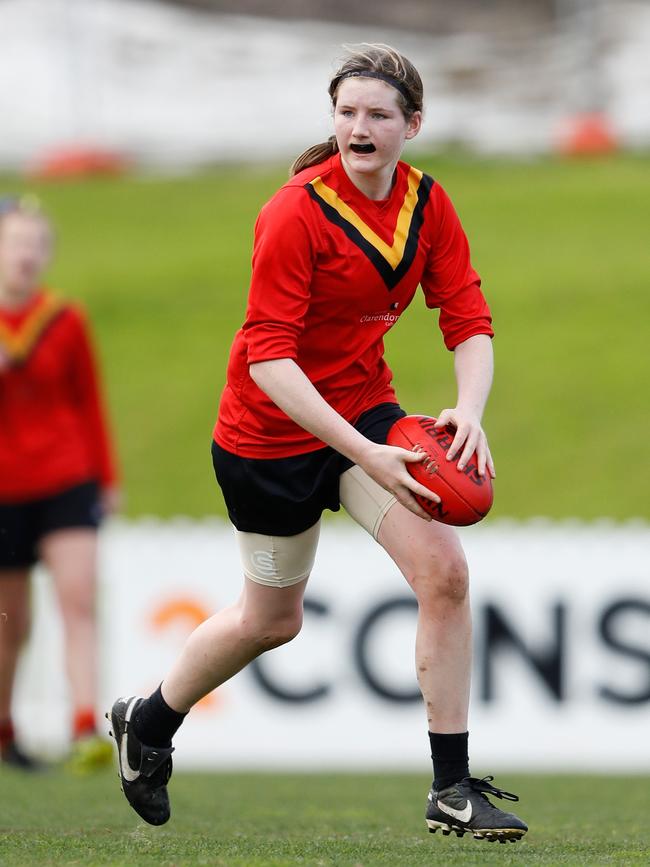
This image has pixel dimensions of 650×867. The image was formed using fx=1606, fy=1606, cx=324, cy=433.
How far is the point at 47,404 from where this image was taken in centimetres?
683

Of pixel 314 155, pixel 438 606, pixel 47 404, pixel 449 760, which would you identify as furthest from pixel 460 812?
pixel 47 404

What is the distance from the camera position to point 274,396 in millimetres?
3844

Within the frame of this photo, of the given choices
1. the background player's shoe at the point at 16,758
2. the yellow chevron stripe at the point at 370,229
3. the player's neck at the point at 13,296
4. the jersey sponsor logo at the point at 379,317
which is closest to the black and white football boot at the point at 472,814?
the jersey sponsor logo at the point at 379,317

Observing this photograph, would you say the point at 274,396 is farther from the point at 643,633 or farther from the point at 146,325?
the point at 146,325

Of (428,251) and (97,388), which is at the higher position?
(428,251)

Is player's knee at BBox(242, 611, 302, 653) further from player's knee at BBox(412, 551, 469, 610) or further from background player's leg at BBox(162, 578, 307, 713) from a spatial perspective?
player's knee at BBox(412, 551, 469, 610)

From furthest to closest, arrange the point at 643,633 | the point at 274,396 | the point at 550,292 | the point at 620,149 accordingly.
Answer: the point at 620,149, the point at 550,292, the point at 643,633, the point at 274,396

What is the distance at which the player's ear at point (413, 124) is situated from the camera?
155 inches

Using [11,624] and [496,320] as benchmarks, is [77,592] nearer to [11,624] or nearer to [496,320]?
[11,624]

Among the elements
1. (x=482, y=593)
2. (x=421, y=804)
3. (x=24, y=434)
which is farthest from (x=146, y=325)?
(x=421, y=804)

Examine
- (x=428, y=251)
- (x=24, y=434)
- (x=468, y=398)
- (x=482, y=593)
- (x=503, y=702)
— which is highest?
(x=428, y=251)

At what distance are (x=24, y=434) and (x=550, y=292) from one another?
1003 centimetres

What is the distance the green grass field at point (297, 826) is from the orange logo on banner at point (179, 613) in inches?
66.4

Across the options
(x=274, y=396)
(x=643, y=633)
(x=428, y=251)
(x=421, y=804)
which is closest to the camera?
(x=274, y=396)
